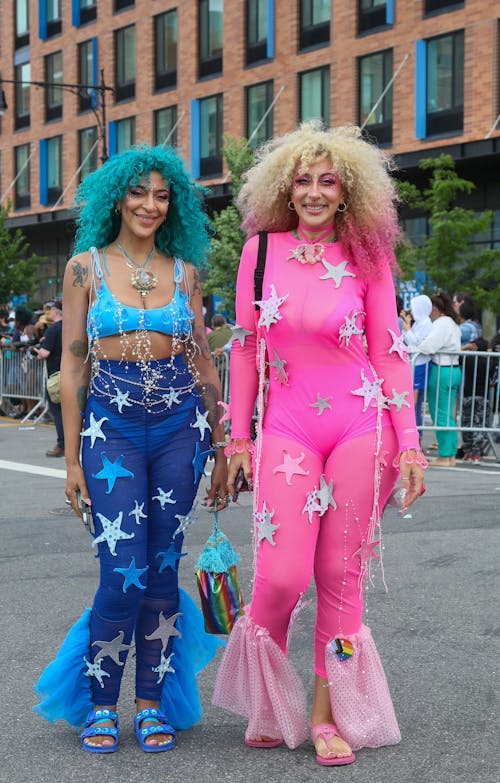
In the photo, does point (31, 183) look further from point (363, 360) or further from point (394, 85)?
point (363, 360)

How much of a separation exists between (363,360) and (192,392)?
0.61m

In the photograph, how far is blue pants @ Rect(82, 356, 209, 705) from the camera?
3.61 metres

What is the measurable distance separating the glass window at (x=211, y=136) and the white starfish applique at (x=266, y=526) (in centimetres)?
3017

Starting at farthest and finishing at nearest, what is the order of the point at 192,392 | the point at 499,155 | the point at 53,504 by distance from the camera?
the point at 499,155 → the point at 53,504 → the point at 192,392

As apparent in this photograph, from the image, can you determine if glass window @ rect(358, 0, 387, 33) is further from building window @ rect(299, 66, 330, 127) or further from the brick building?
building window @ rect(299, 66, 330, 127)

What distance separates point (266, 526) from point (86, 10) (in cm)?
3834

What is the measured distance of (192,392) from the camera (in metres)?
3.79

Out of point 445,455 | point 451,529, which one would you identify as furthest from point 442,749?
point 445,455

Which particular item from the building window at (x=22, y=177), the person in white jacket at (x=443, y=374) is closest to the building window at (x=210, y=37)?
the building window at (x=22, y=177)

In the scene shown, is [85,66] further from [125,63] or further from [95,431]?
[95,431]

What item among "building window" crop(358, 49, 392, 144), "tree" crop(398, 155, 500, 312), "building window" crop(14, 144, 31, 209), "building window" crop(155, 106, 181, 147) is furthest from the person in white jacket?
"building window" crop(14, 144, 31, 209)

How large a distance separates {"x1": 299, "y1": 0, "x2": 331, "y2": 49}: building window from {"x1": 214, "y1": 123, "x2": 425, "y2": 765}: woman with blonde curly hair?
2685cm

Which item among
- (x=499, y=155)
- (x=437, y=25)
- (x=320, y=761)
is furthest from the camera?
(x=437, y=25)

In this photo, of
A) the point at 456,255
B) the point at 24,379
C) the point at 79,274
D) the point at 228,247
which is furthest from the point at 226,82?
the point at 79,274
